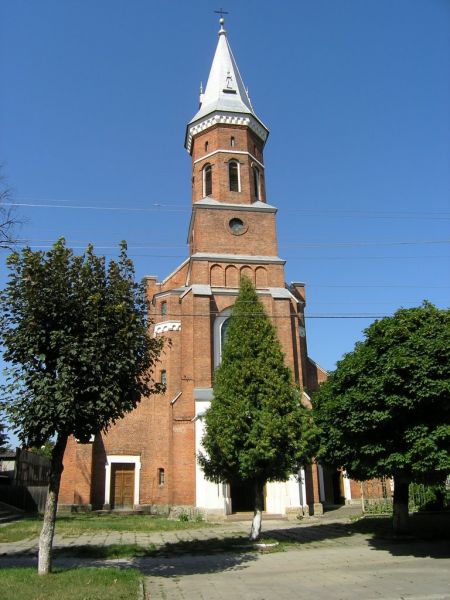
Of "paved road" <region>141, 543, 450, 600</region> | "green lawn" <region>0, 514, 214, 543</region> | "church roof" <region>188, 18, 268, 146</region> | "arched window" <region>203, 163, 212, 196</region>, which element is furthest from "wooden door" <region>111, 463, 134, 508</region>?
"church roof" <region>188, 18, 268, 146</region>

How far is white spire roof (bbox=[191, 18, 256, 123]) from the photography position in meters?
35.7

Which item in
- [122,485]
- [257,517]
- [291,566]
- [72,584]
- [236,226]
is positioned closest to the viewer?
[72,584]

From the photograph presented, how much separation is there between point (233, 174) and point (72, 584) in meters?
28.3

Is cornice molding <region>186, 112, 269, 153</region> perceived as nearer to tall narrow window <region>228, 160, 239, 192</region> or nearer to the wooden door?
tall narrow window <region>228, 160, 239, 192</region>

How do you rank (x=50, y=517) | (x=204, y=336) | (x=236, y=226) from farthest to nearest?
(x=236, y=226) → (x=204, y=336) → (x=50, y=517)

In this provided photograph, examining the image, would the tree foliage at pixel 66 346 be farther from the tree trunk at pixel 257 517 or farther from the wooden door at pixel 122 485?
the wooden door at pixel 122 485

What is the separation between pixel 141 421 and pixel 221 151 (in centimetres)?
1788

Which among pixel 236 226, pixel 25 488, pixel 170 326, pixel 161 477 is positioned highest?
pixel 236 226

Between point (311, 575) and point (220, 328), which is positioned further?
point (220, 328)

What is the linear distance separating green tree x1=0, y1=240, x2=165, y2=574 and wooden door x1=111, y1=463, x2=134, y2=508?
65.8ft

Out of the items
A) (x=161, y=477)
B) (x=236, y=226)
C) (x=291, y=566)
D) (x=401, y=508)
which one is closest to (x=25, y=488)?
(x=161, y=477)

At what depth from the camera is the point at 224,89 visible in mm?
37344

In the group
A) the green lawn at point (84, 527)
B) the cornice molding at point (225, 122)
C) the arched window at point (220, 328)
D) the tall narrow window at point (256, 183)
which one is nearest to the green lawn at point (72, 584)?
the green lawn at point (84, 527)

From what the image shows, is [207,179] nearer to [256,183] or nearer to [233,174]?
[233,174]
